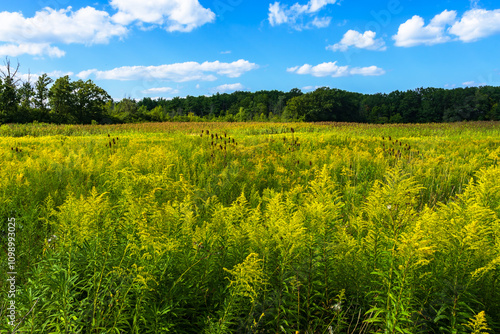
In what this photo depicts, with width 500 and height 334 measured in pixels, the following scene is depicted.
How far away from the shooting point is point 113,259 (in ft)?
5.78

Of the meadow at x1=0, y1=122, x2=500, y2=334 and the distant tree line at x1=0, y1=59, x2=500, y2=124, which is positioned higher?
the distant tree line at x1=0, y1=59, x2=500, y2=124

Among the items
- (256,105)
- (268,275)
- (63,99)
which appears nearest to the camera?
(268,275)

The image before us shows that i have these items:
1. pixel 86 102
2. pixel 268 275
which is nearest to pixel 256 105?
pixel 86 102

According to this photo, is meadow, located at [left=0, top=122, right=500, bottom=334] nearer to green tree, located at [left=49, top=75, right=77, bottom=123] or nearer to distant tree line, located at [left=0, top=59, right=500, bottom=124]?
distant tree line, located at [left=0, top=59, right=500, bottom=124]

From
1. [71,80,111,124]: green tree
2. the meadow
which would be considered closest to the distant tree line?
[71,80,111,124]: green tree

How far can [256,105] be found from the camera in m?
93.3

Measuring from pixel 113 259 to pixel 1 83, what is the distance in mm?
54842

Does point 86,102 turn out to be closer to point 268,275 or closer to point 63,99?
point 63,99

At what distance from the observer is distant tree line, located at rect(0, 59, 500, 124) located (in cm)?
4729

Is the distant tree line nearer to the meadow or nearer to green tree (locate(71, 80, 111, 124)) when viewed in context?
green tree (locate(71, 80, 111, 124))

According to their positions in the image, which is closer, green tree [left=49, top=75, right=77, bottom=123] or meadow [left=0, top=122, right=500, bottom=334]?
meadow [left=0, top=122, right=500, bottom=334]

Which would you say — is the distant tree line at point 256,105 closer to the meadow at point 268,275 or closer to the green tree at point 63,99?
the green tree at point 63,99

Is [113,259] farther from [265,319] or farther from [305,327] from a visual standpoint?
[305,327]

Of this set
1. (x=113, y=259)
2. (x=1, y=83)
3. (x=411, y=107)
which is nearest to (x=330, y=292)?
(x=113, y=259)
